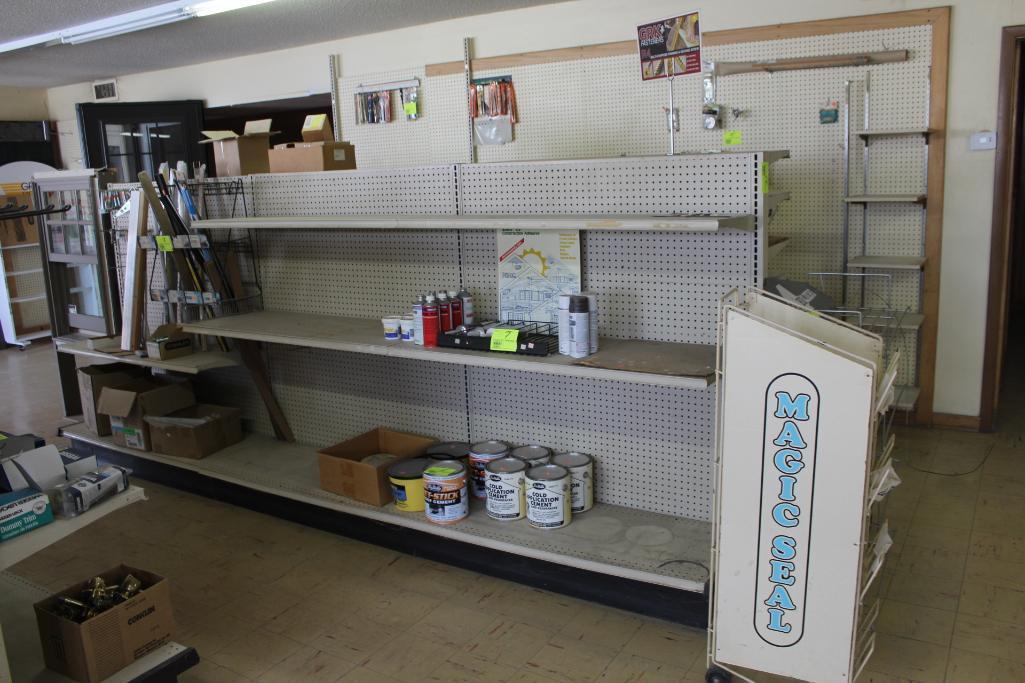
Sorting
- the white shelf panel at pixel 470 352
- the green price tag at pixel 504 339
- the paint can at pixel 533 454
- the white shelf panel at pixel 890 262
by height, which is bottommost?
the paint can at pixel 533 454

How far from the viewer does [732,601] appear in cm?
228

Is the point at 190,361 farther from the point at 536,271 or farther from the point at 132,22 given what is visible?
the point at 132,22

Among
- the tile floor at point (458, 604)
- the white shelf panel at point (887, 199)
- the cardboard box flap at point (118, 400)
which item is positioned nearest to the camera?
the tile floor at point (458, 604)

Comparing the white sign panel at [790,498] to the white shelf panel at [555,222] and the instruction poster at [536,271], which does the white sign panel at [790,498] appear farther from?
the instruction poster at [536,271]

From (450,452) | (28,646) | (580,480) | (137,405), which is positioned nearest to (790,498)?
(580,480)

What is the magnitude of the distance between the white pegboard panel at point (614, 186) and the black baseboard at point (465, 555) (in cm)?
133

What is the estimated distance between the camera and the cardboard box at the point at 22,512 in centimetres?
212

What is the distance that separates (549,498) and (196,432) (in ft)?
6.60

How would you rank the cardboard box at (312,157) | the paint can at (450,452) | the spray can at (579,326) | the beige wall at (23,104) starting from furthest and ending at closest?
1. the beige wall at (23,104)
2. the cardboard box at (312,157)
3. the paint can at (450,452)
4. the spray can at (579,326)

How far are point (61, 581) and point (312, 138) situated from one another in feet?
7.45

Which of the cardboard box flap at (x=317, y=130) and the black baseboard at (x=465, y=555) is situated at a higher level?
the cardboard box flap at (x=317, y=130)

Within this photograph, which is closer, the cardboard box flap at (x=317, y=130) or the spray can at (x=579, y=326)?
the spray can at (x=579, y=326)

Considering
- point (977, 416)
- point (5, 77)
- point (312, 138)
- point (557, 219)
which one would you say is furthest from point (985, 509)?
point (5, 77)

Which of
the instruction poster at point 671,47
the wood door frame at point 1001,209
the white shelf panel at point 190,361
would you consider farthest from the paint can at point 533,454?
the wood door frame at point 1001,209
